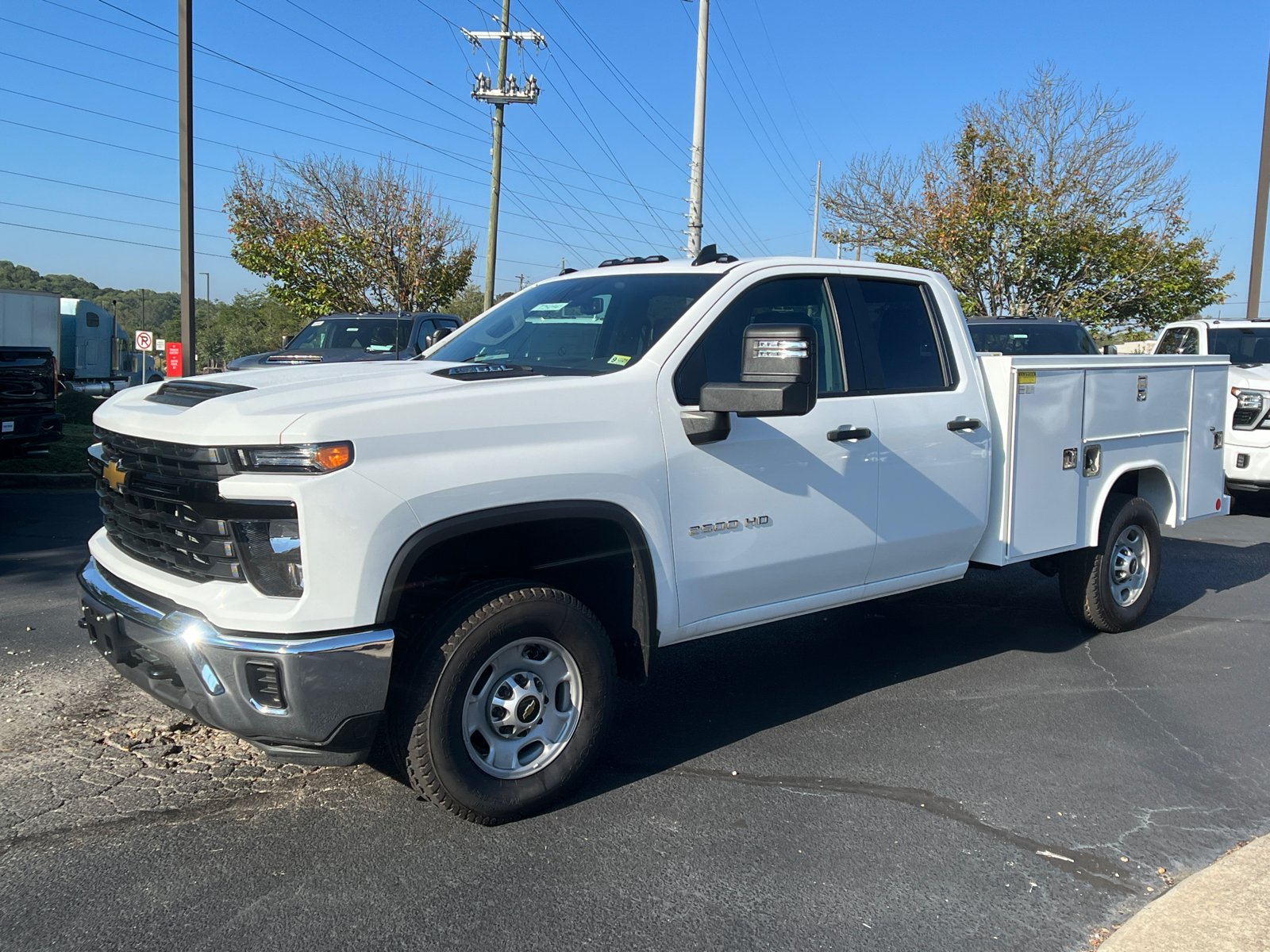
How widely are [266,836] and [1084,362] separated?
15.2 feet

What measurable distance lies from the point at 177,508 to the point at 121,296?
129045mm

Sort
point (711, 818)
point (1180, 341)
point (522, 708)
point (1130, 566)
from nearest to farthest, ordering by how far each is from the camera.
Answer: point (522, 708) → point (711, 818) → point (1130, 566) → point (1180, 341)

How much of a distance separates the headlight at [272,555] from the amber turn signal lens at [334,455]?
195mm

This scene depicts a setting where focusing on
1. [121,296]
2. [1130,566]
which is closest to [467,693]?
[1130,566]

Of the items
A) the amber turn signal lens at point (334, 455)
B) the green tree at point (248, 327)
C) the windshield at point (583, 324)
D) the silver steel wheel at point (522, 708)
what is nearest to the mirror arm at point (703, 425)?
the windshield at point (583, 324)

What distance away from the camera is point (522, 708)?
3695mm

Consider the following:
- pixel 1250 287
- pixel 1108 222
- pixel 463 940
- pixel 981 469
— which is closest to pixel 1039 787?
pixel 981 469

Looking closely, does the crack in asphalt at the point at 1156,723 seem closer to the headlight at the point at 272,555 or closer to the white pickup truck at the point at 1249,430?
the headlight at the point at 272,555

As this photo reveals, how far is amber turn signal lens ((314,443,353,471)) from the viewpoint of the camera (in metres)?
3.15

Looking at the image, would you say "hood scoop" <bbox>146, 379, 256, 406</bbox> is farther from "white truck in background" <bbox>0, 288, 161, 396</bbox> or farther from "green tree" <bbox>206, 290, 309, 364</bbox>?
"green tree" <bbox>206, 290, 309, 364</bbox>

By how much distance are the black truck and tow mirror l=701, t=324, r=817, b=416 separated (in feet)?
29.1

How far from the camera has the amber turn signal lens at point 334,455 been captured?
10.3 feet

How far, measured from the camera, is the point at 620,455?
3785 millimetres

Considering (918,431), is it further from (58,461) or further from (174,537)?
(58,461)
